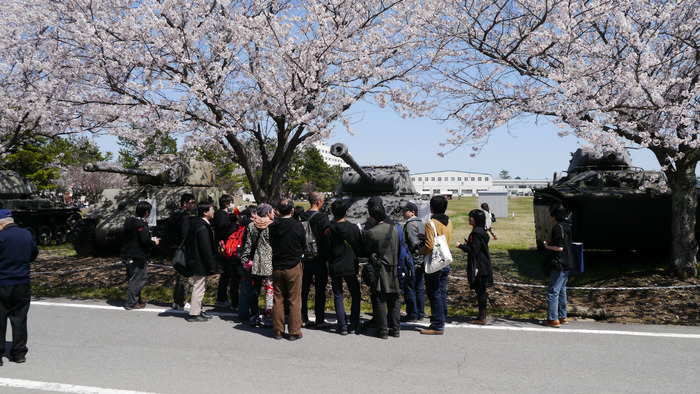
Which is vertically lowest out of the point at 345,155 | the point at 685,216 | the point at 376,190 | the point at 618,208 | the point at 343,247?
the point at 343,247

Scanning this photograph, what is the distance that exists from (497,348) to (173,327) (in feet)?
14.0

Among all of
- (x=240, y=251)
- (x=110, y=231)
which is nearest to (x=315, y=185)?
(x=110, y=231)

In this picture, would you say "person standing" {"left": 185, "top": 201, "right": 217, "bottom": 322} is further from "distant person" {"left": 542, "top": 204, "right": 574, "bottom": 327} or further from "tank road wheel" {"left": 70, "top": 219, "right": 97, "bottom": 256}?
"tank road wheel" {"left": 70, "top": 219, "right": 97, "bottom": 256}

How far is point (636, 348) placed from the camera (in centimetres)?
595

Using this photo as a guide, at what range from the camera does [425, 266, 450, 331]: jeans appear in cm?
660

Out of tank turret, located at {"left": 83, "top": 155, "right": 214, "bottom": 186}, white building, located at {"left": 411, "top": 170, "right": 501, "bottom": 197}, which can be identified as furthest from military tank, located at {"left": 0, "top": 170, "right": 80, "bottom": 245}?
white building, located at {"left": 411, "top": 170, "right": 501, "bottom": 197}

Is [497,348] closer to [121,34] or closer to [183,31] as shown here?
[183,31]

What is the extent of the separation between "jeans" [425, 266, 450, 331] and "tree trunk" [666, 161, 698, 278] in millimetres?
5614

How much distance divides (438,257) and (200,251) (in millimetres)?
3404

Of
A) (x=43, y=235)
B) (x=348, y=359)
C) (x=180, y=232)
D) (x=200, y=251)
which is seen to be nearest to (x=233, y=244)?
(x=200, y=251)

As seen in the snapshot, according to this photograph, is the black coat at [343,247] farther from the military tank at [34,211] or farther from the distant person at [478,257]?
the military tank at [34,211]

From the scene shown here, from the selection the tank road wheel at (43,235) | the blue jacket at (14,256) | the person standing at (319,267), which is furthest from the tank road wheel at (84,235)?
the person standing at (319,267)

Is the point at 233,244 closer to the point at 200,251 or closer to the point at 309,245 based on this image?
the point at 200,251

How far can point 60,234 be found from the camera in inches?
753
